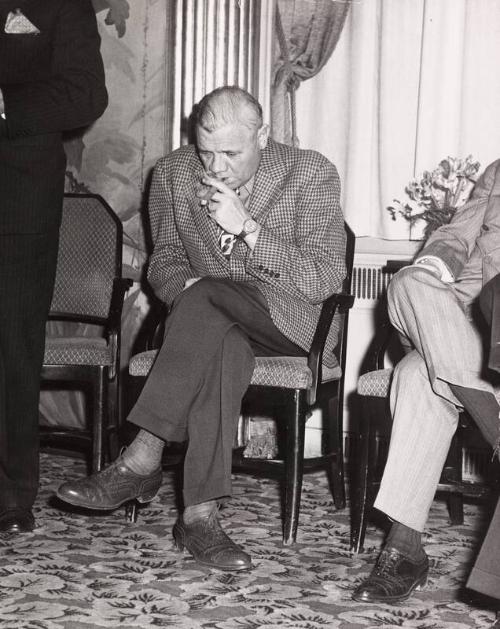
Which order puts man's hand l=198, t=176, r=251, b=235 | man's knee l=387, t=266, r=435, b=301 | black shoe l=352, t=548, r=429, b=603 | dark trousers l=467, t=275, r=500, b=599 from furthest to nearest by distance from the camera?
man's hand l=198, t=176, r=251, b=235 < man's knee l=387, t=266, r=435, b=301 < black shoe l=352, t=548, r=429, b=603 < dark trousers l=467, t=275, r=500, b=599

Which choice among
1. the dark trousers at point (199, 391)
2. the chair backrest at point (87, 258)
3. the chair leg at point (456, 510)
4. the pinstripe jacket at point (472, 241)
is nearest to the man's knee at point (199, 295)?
the dark trousers at point (199, 391)

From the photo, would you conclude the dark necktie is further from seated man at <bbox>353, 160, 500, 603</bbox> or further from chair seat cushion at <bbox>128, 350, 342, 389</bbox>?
seated man at <bbox>353, 160, 500, 603</bbox>

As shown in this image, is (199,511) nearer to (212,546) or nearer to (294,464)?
(212,546)

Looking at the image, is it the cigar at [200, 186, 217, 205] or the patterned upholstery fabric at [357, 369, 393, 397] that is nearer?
the patterned upholstery fabric at [357, 369, 393, 397]

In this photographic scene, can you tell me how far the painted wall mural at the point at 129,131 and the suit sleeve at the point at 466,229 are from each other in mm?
1591

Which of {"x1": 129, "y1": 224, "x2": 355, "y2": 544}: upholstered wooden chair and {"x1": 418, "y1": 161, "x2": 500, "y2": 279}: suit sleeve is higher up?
{"x1": 418, "y1": 161, "x2": 500, "y2": 279}: suit sleeve

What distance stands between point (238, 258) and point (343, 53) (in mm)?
1366

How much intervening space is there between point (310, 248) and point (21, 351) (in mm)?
923

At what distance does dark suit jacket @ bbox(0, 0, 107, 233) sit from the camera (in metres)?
2.68

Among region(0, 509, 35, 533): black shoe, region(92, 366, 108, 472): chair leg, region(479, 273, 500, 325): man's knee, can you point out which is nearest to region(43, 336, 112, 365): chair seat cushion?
region(92, 366, 108, 472): chair leg

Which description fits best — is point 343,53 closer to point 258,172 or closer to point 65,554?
point 258,172

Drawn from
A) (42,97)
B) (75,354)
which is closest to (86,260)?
(75,354)

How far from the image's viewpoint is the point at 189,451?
252 cm

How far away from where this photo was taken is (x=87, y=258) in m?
3.59
